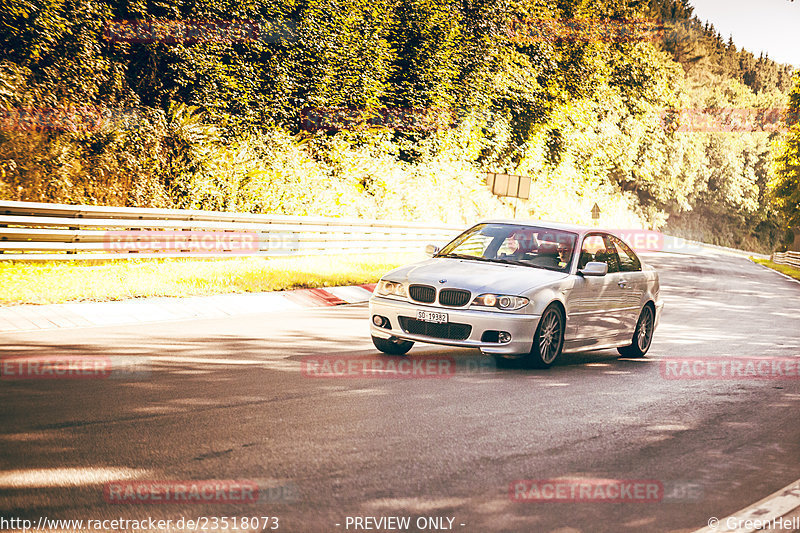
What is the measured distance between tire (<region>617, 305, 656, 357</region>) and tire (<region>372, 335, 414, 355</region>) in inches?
118

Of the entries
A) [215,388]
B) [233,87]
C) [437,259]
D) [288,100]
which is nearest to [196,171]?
[233,87]

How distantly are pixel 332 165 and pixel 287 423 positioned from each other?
26687 millimetres

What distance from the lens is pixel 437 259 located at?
1052cm

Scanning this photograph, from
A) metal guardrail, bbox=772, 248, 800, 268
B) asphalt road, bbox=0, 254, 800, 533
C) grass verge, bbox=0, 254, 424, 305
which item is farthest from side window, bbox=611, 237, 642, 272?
metal guardrail, bbox=772, 248, 800, 268

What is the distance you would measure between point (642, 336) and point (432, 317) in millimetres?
3599

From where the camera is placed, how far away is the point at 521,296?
907cm

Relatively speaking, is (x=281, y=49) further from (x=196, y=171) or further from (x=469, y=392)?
(x=469, y=392)

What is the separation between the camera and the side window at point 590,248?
33.9 ft

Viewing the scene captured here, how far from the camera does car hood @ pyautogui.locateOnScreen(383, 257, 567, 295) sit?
920 cm

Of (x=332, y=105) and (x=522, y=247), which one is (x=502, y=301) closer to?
(x=522, y=247)

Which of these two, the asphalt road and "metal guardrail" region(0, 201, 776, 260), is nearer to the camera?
the asphalt road

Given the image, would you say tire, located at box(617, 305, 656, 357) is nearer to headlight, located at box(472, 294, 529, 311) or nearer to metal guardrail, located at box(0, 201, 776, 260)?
headlight, located at box(472, 294, 529, 311)

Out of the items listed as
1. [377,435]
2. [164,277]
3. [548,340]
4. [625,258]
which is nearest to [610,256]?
[625,258]

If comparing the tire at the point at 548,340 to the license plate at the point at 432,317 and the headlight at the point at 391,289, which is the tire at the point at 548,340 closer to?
the license plate at the point at 432,317
